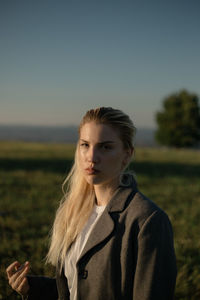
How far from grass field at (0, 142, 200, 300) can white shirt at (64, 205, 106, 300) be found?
1.39 meters

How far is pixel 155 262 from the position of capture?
5.85ft

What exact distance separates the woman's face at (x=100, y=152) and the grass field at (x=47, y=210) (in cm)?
214

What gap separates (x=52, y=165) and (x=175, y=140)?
45618mm

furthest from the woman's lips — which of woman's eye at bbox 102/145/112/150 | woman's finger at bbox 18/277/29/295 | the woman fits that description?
woman's finger at bbox 18/277/29/295

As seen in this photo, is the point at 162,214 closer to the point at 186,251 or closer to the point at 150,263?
the point at 150,263

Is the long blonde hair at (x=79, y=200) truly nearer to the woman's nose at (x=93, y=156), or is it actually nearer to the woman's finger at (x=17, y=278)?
the woman's nose at (x=93, y=156)

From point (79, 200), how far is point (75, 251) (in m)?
0.43

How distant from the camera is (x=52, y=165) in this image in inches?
606

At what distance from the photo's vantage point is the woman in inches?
71.8

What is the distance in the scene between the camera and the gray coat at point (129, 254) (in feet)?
5.92

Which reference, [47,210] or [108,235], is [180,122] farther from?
[108,235]

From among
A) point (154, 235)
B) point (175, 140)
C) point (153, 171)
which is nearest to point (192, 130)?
point (175, 140)

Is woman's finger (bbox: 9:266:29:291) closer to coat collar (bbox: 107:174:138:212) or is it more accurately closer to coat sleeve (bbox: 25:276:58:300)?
coat sleeve (bbox: 25:276:58:300)

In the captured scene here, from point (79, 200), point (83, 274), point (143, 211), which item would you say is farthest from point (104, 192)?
point (83, 274)
